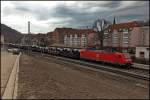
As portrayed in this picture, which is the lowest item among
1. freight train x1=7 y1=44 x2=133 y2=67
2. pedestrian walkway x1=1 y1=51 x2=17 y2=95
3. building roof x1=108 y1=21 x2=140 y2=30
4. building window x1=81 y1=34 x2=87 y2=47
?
pedestrian walkway x1=1 y1=51 x2=17 y2=95

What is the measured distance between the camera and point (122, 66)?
35.2 m

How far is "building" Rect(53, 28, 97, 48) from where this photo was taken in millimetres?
144587

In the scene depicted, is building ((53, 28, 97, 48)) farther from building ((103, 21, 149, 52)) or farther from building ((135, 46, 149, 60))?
building ((135, 46, 149, 60))

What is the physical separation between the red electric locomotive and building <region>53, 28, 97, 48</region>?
78.5m

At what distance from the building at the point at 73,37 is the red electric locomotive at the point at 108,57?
258 feet

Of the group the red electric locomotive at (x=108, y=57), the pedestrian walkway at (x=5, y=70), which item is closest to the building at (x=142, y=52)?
the red electric locomotive at (x=108, y=57)

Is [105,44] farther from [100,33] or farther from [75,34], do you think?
[75,34]

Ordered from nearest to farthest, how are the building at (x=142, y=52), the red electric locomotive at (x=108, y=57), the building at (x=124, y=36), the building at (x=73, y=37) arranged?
the red electric locomotive at (x=108, y=57)
the building at (x=142, y=52)
the building at (x=124, y=36)
the building at (x=73, y=37)

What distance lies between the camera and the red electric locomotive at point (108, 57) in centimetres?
3497

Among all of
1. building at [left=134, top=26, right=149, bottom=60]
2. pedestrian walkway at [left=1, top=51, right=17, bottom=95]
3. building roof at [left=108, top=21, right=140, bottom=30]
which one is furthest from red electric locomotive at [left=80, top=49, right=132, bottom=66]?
building roof at [left=108, top=21, right=140, bottom=30]

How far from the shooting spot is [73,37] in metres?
162

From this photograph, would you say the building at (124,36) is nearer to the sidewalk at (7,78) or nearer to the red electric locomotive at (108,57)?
the red electric locomotive at (108,57)

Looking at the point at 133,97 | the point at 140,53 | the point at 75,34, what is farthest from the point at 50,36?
the point at 133,97

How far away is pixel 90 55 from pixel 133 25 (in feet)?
206
